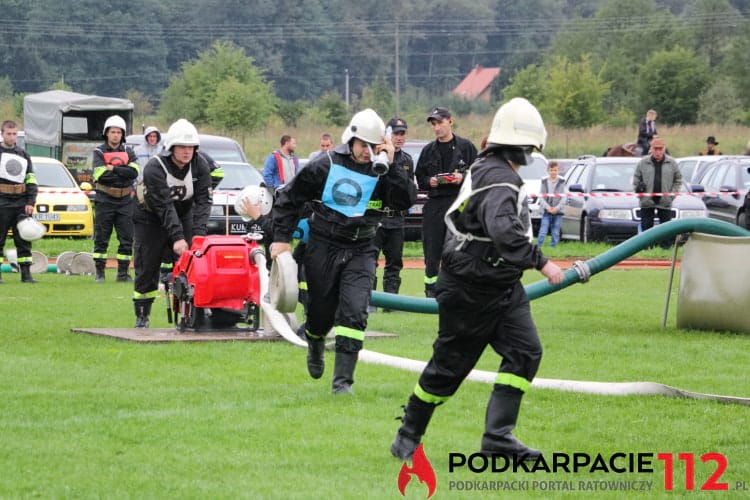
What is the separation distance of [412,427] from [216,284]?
5.63 metres

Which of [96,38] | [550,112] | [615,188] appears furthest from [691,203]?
[96,38]

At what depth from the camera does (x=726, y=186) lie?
2880cm

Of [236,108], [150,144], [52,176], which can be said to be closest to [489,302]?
[150,144]

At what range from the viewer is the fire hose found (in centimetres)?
1005

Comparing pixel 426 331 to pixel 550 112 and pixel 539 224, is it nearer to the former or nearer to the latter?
pixel 539 224

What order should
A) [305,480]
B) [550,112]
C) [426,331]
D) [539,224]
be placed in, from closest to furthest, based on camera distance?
[305,480], [426,331], [539,224], [550,112]

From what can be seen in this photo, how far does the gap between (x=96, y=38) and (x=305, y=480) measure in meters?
104

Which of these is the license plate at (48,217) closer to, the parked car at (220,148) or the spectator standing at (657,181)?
the parked car at (220,148)

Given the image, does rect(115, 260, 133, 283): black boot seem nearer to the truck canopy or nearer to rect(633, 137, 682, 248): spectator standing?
rect(633, 137, 682, 248): spectator standing

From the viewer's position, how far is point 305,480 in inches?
286

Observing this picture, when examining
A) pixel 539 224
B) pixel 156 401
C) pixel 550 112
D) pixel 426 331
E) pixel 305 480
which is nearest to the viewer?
pixel 305 480

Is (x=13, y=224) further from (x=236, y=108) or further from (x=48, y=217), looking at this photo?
(x=236, y=108)

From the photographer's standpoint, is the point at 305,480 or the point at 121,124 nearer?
the point at 305,480

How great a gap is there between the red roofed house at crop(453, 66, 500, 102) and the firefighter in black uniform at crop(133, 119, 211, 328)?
114 metres
